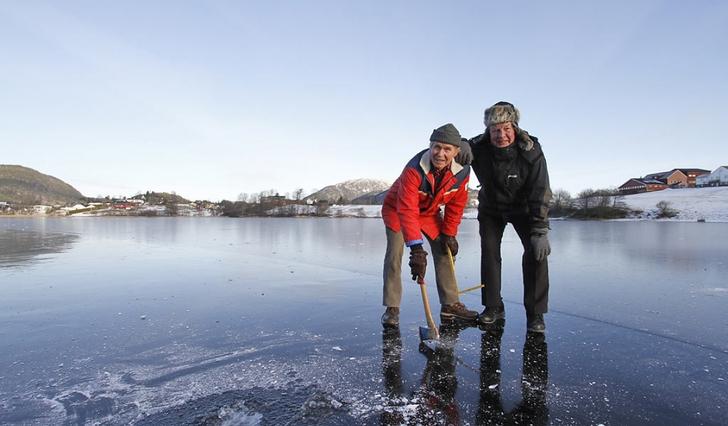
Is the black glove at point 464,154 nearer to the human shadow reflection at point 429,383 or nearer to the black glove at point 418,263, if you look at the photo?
the black glove at point 418,263

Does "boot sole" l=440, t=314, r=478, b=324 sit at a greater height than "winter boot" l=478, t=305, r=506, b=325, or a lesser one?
lesser

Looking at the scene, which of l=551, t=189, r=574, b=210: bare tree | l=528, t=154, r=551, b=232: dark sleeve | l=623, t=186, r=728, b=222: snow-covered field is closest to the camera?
l=528, t=154, r=551, b=232: dark sleeve

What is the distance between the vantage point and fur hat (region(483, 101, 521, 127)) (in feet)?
10.9

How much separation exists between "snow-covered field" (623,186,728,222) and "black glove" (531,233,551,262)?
5245 cm

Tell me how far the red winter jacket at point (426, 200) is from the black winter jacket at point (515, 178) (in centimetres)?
21

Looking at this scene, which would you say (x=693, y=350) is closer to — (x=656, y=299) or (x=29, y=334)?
(x=656, y=299)

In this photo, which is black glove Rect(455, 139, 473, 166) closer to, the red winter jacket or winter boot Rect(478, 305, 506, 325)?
the red winter jacket

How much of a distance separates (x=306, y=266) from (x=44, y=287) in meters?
4.00

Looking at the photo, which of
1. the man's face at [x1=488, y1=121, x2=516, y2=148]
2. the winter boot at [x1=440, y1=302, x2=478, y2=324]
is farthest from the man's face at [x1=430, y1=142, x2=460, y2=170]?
the winter boot at [x1=440, y1=302, x2=478, y2=324]

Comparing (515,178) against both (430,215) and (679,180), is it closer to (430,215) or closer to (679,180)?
(430,215)

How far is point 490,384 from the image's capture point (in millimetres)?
2250

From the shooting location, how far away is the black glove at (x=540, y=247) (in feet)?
11.0

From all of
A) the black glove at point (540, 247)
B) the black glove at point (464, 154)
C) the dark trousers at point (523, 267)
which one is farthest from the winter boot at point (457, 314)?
the black glove at point (464, 154)

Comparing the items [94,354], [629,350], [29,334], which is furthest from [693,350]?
[29,334]
